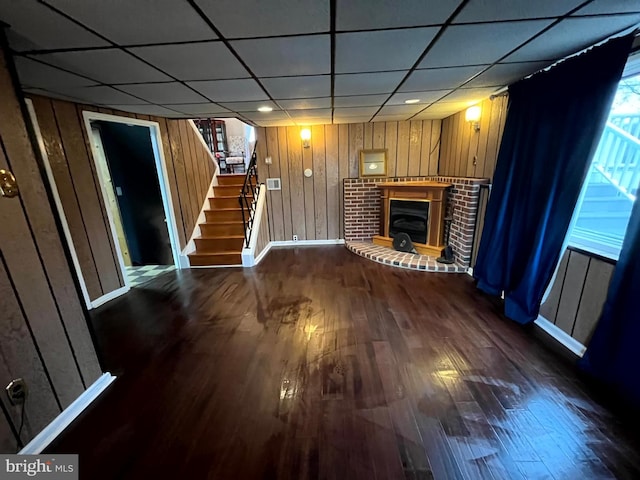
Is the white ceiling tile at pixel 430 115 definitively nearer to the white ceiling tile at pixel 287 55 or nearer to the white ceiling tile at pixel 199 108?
the white ceiling tile at pixel 287 55

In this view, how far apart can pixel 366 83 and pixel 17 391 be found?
3.22 meters

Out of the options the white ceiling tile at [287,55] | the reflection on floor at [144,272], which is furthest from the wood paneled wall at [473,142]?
the reflection on floor at [144,272]

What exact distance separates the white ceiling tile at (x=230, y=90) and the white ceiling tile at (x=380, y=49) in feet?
2.90

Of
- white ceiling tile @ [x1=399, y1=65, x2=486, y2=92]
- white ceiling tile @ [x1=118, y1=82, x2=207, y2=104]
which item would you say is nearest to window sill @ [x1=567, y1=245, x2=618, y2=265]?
white ceiling tile @ [x1=399, y1=65, x2=486, y2=92]

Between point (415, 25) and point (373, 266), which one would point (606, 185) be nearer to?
point (415, 25)

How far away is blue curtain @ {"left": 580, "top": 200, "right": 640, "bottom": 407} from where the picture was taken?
5.00ft

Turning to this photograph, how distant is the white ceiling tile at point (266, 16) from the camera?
4.01 feet

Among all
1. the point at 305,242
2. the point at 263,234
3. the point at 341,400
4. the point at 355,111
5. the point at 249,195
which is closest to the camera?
the point at 341,400

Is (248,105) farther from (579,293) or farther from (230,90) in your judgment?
(579,293)

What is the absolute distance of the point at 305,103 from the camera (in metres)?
A: 3.16

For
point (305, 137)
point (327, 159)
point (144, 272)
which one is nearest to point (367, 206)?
point (327, 159)

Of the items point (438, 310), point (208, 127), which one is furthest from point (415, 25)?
point (208, 127)

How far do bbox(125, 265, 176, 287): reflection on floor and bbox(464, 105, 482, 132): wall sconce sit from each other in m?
5.01

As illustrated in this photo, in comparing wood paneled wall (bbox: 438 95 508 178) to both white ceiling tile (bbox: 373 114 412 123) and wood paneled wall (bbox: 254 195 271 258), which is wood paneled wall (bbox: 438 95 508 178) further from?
wood paneled wall (bbox: 254 195 271 258)
